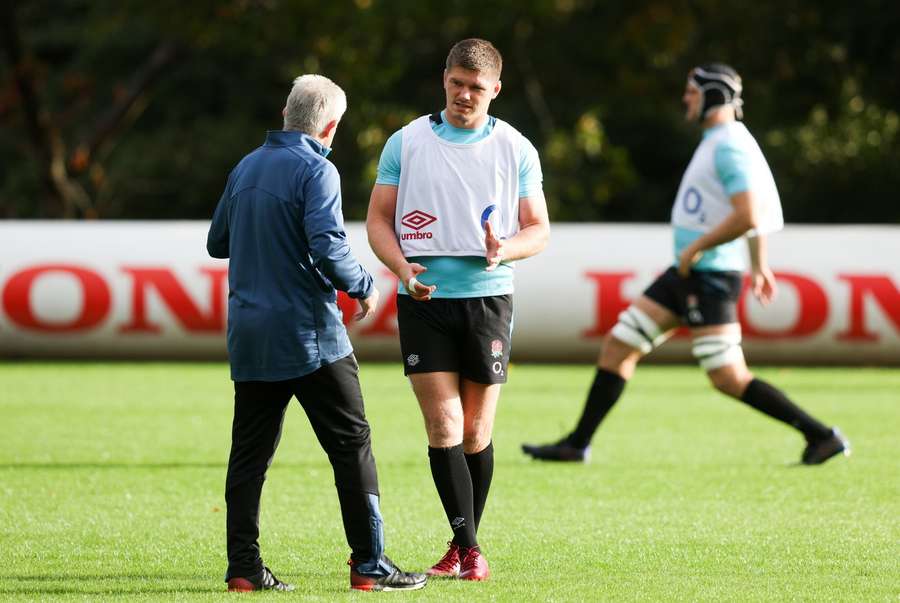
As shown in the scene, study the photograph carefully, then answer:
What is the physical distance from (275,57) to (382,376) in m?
18.3

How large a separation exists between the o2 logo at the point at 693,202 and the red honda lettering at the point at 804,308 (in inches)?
281

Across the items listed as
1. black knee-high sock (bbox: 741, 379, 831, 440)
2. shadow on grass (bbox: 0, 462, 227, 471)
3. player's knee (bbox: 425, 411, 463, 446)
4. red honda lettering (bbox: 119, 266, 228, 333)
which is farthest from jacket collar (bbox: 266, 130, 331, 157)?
red honda lettering (bbox: 119, 266, 228, 333)

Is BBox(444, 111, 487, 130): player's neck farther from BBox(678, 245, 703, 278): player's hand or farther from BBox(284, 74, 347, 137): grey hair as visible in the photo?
BBox(678, 245, 703, 278): player's hand

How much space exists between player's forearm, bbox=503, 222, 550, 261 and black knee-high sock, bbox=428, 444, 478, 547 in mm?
718

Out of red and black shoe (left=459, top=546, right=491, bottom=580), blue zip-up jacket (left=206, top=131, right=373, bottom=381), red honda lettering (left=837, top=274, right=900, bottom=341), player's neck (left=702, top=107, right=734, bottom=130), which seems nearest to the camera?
blue zip-up jacket (left=206, top=131, right=373, bottom=381)

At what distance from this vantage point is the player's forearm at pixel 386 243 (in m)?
5.60

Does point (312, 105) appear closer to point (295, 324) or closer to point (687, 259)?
point (295, 324)

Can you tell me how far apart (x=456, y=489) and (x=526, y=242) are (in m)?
0.92

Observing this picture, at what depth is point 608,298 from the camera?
1559 cm

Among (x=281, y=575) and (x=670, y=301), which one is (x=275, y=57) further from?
(x=281, y=575)

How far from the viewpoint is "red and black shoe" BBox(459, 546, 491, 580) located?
5.56m

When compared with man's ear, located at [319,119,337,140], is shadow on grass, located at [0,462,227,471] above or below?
below

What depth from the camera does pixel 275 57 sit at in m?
31.9

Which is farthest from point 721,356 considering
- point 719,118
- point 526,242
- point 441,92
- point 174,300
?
point 441,92
